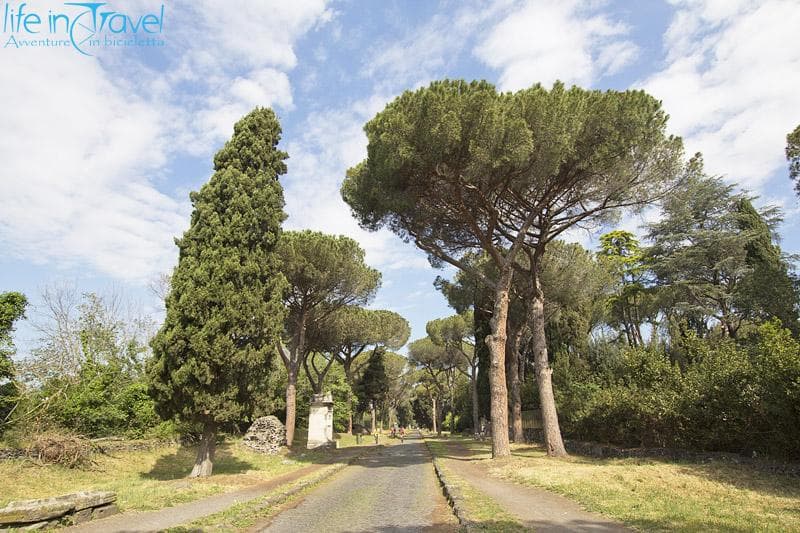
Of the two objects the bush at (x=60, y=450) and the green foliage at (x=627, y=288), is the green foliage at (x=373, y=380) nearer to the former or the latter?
the green foliage at (x=627, y=288)

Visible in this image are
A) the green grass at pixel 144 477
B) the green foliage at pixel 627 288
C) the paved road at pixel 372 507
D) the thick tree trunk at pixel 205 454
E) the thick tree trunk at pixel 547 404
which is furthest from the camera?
the green foliage at pixel 627 288

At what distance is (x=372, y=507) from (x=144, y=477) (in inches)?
335

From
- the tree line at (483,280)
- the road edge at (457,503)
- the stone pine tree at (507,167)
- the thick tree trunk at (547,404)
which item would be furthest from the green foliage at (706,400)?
the road edge at (457,503)

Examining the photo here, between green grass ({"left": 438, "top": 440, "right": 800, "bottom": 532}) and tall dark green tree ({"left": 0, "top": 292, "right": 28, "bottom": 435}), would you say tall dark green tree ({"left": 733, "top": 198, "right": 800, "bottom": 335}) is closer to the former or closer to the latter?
green grass ({"left": 438, "top": 440, "right": 800, "bottom": 532})

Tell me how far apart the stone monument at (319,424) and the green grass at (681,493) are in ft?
44.3

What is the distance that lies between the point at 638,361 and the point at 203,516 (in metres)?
14.3

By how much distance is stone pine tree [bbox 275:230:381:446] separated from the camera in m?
23.1

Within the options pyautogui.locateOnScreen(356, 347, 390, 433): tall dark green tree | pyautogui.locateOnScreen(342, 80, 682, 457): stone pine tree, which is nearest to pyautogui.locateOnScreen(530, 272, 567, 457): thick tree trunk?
pyautogui.locateOnScreen(342, 80, 682, 457): stone pine tree

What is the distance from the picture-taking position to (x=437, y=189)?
57.4 ft

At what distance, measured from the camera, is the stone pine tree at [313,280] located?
23.1m

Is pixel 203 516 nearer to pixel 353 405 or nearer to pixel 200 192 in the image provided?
pixel 200 192

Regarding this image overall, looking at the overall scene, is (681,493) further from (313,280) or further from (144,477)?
(313,280)

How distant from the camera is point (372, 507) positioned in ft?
28.9

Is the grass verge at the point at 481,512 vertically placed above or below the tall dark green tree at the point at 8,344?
below
